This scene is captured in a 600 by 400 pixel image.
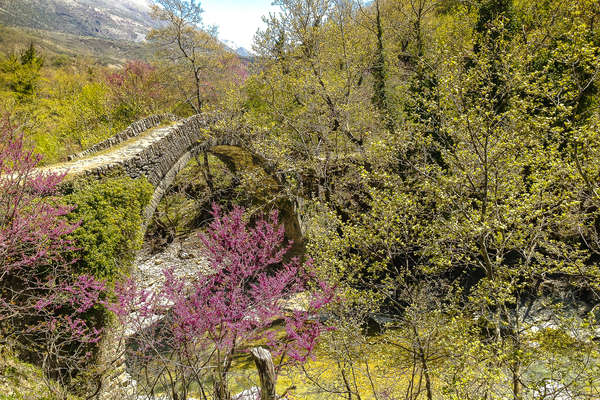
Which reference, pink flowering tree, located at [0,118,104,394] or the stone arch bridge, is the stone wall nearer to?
the stone arch bridge

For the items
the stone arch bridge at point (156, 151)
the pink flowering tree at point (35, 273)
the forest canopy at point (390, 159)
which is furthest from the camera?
the stone arch bridge at point (156, 151)

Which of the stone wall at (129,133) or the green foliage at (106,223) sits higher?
the stone wall at (129,133)

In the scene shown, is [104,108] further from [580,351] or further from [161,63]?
[580,351]

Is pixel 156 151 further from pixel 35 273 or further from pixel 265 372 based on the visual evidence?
pixel 265 372

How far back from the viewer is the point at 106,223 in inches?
280

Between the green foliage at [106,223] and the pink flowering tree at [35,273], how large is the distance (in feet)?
1.22

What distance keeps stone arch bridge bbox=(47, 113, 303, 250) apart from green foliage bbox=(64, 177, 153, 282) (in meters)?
0.51

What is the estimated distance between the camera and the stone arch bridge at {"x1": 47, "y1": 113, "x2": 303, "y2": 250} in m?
8.11

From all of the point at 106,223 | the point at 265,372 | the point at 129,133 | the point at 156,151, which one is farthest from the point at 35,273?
the point at 129,133

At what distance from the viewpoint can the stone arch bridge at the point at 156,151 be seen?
8115mm

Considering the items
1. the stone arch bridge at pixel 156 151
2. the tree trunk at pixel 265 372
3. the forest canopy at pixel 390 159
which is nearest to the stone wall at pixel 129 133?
the stone arch bridge at pixel 156 151

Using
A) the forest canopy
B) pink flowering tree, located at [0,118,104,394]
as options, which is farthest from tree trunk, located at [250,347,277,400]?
pink flowering tree, located at [0,118,104,394]

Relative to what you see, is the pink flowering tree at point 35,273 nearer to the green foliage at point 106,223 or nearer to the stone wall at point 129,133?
the green foliage at point 106,223

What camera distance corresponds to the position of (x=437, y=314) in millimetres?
6332
